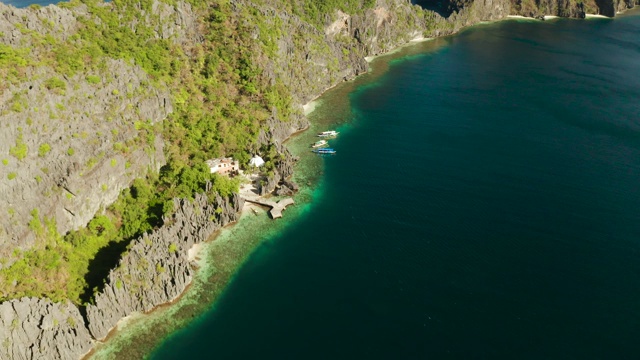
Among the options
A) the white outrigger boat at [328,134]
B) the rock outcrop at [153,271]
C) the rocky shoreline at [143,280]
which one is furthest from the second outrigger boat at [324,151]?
the rock outcrop at [153,271]

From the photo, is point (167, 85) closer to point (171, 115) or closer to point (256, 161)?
point (171, 115)

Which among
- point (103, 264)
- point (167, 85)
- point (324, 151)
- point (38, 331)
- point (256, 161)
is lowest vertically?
point (38, 331)

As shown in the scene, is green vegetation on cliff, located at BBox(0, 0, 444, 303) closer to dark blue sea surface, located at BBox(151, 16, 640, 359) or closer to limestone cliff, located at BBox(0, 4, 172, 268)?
Result: limestone cliff, located at BBox(0, 4, 172, 268)

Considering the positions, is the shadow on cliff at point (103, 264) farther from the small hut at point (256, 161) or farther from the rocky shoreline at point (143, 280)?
the small hut at point (256, 161)

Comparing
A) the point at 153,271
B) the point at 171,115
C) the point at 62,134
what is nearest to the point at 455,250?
the point at 153,271

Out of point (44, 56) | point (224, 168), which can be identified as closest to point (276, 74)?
point (224, 168)

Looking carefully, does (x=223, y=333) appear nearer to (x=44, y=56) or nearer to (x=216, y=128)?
(x=216, y=128)

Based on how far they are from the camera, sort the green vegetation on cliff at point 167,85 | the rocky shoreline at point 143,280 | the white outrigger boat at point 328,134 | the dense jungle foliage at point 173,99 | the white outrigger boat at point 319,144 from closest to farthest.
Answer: the rocky shoreline at point 143,280 < the dense jungle foliage at point 173,99 < the green vegetation on cliff at point 167,85 < the white outrigger boat at point 319,144 < the white outrigger boat at point 328,134
